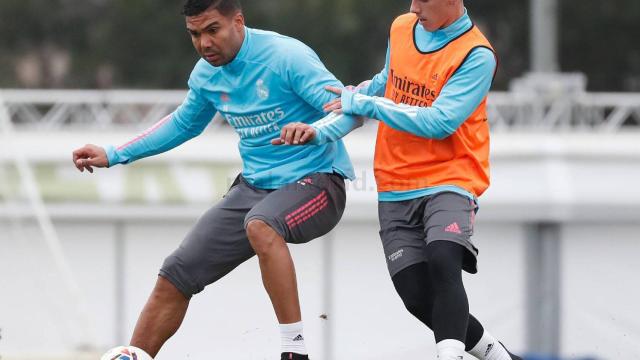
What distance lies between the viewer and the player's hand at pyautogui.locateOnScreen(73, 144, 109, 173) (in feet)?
→ 23.6

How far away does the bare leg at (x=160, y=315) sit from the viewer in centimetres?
716

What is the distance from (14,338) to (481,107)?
9789mm

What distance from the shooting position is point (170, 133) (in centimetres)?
733

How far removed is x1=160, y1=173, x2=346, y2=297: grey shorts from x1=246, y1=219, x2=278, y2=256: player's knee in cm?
15

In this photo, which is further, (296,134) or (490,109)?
(490,109)

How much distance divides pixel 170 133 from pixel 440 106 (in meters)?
1.56

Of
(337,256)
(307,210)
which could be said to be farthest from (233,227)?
(337,256)

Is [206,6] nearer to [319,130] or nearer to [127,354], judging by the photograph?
[319,130]

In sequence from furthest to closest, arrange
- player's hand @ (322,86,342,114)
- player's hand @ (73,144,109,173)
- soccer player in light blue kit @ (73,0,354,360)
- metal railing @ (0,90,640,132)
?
1. metal railing @ (0,90,640,132)
2. player's hand @ (73,144,109,173)
3. soccer player in light blue kit @ (73,0,354,360)
4. player's hand @ (322,86,342,114)

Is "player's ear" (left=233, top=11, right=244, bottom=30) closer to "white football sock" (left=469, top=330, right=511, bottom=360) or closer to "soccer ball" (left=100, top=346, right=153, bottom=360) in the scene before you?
"soccer ball" (left=100, top=346, right=153, bottom=360)

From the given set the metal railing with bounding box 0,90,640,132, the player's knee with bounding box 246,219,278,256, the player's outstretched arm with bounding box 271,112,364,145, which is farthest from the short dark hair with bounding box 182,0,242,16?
the metal railing with bounding box 0,90,640,132

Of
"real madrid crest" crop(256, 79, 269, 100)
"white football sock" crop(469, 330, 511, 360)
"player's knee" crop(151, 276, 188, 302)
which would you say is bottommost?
"white football sock" crop(469, 330, 511, 360)

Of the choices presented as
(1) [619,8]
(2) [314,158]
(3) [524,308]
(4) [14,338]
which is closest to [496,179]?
(3) [524,308]

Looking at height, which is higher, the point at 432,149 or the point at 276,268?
the point at 432,149
